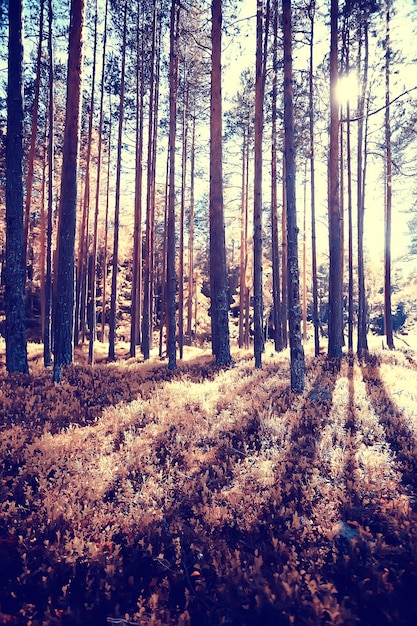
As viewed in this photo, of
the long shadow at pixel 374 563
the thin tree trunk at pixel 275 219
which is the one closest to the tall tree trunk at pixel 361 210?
the thin tree trunk at pixel 275 219

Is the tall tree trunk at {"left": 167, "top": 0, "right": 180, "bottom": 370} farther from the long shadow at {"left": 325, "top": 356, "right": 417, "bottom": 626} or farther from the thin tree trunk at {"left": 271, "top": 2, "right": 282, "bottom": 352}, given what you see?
the long shadow at {"left": 325, "top": 356, "right": 417, "bottom": 626}

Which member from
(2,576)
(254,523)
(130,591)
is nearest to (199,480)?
(254,523)

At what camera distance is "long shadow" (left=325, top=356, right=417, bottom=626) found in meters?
3.27

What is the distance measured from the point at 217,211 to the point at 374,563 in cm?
1074

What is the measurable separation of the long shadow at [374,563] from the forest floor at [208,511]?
1cm

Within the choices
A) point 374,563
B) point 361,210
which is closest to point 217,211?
point 361,210

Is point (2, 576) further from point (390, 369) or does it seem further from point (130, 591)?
point (390, 369)

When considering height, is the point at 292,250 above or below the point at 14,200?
below

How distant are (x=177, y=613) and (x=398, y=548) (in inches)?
92.0

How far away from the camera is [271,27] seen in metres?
13.8

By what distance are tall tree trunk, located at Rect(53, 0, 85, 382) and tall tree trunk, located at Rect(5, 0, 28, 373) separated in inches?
36.9

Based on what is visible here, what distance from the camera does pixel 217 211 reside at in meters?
12.5

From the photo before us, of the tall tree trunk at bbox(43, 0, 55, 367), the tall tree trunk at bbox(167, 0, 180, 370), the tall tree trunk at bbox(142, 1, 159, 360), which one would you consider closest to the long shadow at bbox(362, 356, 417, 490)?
the tall tree trunk at bbox(167, 0, 180, 370)

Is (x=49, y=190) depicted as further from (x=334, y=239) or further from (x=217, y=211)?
(x=334, y=239)
